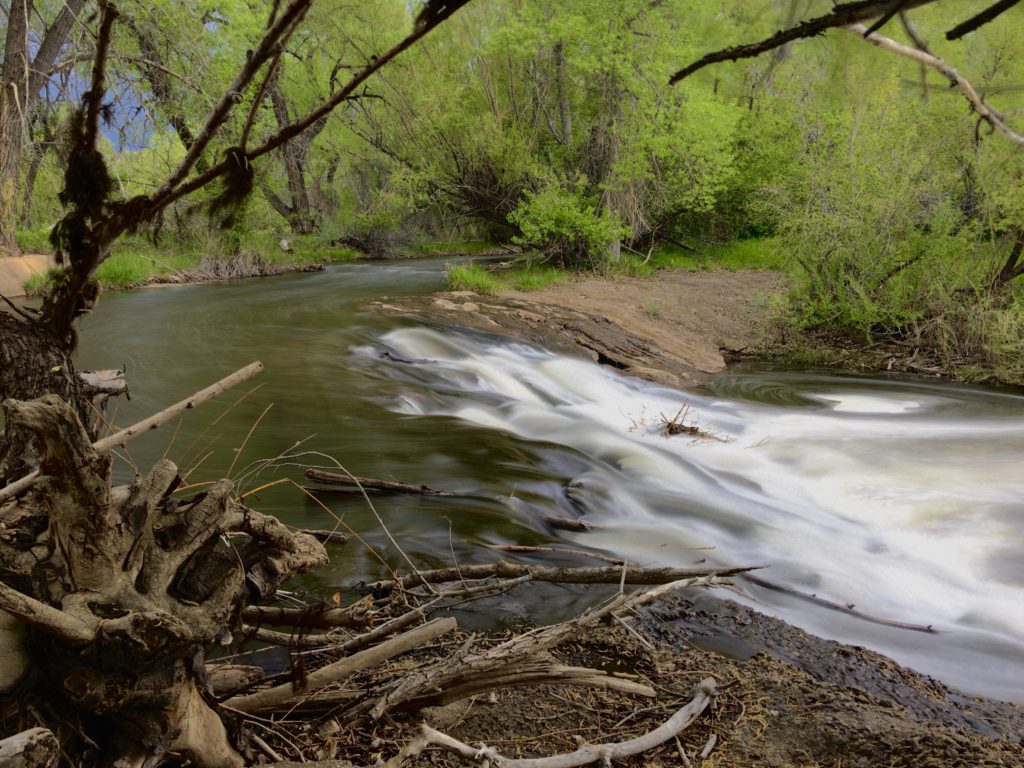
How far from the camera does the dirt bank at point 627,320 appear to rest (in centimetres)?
1162

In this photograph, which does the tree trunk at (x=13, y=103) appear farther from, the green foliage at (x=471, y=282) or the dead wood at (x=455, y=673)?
the green foliage at (x=471, y=282)

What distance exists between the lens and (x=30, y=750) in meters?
1.41

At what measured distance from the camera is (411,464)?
605 cm

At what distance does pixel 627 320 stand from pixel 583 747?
1146 centimetres

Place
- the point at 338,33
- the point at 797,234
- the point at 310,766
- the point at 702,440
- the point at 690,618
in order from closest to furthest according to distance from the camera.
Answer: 1. the point at 310,766
2. the point at 690,618
3. the point at 702,440
4. the point at 797,234
5. the point at 338,33

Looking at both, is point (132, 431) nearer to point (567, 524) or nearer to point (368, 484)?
point (368, 484)

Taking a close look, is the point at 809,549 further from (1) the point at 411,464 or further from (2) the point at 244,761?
(2) the point at 244,761

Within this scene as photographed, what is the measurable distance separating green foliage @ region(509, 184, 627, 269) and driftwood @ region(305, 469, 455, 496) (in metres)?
11.7

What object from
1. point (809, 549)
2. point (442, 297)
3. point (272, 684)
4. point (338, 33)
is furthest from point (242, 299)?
point (272, 684)

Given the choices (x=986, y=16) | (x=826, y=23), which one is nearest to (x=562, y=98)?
(x=826, y=23)

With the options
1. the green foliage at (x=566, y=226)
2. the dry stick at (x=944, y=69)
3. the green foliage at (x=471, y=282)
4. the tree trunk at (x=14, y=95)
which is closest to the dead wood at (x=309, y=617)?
the dry stick at (x=944, y=69)

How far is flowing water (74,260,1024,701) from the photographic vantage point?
4.67m

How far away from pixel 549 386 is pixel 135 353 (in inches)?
219

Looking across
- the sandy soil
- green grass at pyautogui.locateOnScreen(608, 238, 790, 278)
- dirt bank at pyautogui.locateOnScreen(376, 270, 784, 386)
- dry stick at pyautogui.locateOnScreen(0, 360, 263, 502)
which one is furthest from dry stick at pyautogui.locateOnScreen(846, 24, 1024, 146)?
green grass at pyautogui.locateOnScreen(608, 238, 790, 278)
